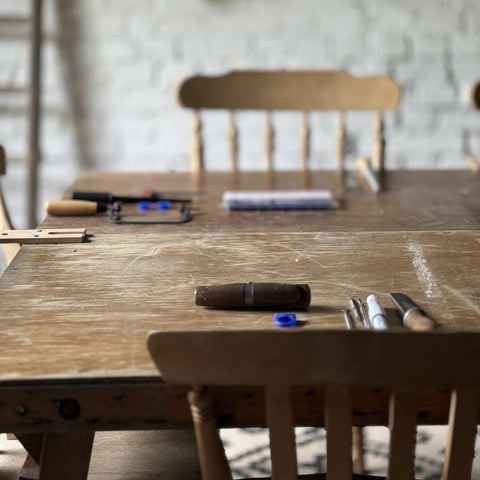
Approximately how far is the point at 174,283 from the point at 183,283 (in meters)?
0.02

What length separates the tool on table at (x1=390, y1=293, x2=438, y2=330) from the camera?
46.4 inches

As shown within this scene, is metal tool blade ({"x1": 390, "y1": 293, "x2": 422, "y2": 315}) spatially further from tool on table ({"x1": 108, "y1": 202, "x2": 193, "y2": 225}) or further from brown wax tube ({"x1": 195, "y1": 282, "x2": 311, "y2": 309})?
tool on table ({"x1": 108, "y1": 202, "x2": 193, "y2": 225})

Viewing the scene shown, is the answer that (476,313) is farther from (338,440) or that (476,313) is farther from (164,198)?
(164,198)

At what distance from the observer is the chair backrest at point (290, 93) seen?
2.37 meters

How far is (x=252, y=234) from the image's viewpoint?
1700 mm

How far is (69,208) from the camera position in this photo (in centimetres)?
183

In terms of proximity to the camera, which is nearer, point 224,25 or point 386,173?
point 386,173

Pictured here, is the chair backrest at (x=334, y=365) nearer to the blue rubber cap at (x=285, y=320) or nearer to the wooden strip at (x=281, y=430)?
the wooden strip at (x=281, y=430)

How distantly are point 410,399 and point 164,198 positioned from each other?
125 centimetres

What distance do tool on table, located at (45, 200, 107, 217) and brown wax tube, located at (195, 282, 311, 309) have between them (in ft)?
2.02

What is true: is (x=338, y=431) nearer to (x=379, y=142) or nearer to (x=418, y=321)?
(x=418, y=321)

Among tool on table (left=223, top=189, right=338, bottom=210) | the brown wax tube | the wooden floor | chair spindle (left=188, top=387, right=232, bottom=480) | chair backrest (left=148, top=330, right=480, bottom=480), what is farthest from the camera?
tool on table (left=223, top=189, right=338, bottom=210)

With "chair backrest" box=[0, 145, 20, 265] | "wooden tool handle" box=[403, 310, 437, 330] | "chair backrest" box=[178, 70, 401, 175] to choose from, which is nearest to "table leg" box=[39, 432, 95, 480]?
"wooden tool handle" box=[403, 310, 437, 330]

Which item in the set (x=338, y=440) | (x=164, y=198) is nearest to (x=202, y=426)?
(x=338, y=440)
